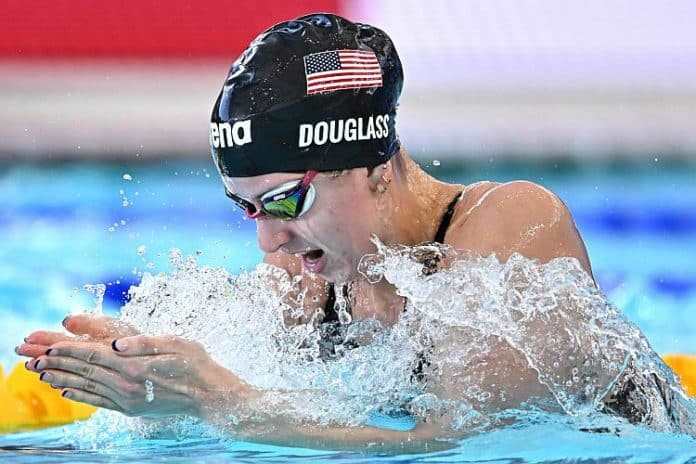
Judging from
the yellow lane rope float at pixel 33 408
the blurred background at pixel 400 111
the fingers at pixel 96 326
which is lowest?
the yellow lane rope float at pixel 33 408

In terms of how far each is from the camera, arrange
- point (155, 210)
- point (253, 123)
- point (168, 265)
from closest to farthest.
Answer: point (253, 123) < point (168, 265) < point (155, 210)

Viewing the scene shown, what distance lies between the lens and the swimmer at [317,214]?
75.3 inches

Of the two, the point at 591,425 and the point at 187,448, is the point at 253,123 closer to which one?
the point at 187,448

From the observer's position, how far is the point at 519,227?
2197 mm

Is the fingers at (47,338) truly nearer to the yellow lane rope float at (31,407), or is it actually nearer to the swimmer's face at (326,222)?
the swimmer's face at (326,222)

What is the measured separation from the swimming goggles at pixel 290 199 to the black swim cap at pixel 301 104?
0.10ft

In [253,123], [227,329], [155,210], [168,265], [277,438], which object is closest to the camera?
[277,438]

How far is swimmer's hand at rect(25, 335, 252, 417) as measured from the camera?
73.6 inches

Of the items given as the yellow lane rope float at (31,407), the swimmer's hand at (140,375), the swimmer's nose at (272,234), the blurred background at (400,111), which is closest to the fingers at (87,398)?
the swimmer's hand at (140,375)

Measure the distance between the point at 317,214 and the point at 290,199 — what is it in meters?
0.07

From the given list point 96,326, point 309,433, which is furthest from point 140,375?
point 309,433

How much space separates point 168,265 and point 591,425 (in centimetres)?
280

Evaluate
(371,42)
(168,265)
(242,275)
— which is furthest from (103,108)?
(371,42)

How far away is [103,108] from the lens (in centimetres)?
534
